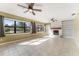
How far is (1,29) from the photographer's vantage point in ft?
11.3

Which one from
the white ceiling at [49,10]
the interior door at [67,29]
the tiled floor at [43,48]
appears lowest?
the tiled floor at [43,48]

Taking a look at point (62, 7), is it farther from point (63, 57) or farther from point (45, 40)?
point (63, 57)

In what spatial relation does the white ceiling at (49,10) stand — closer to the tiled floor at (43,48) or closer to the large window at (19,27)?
the large window at (19,27)

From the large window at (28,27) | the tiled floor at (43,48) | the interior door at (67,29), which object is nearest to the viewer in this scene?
the tiled floor at (43,48)

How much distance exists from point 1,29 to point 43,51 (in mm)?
1177

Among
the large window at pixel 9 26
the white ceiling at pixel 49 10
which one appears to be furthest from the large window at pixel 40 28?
the large window at pixel 9 26

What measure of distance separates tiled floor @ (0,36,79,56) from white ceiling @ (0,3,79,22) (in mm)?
592

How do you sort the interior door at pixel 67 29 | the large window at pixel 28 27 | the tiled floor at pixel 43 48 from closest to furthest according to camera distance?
1. the tiled floor at pixel 43 48
2. the interior door at pixel 67 29
3. the large window at pixel 28 27

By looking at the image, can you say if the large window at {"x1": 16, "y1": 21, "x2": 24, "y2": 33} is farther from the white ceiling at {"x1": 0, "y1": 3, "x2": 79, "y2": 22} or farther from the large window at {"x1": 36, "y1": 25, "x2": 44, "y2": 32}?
the large window at {"x1": 36, "y1": 25, "x2": 44, "y2": 32}

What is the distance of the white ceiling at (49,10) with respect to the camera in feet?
11.2

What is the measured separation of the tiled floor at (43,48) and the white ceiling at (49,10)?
592 mm

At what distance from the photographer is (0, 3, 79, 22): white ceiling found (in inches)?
135

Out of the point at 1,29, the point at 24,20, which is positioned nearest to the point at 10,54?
the point at 1,29

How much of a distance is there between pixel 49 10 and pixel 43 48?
39.9 inches
